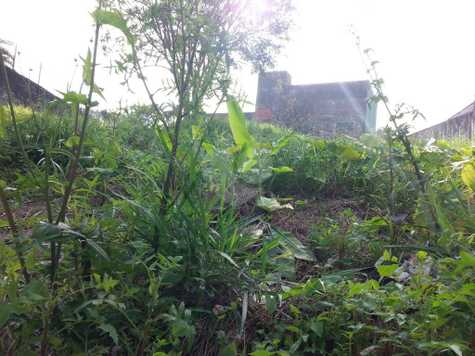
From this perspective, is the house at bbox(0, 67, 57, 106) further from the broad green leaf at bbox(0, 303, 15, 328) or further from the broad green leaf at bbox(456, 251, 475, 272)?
the broad green leaf at bbox(456, 251, 475, 272)

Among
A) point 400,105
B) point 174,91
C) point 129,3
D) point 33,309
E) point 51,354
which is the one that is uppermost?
point 129,3

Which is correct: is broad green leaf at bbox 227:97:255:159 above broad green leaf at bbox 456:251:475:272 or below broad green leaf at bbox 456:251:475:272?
above

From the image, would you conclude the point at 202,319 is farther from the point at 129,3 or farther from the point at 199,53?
the point at 129,3

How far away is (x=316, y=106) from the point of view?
26.7 feet

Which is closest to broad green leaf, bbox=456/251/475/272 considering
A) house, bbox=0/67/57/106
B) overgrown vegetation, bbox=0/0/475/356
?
overgrown vegetation, bbox=0/0/475/356

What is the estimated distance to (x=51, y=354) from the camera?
998 mm

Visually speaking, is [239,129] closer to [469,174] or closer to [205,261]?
[205,261]

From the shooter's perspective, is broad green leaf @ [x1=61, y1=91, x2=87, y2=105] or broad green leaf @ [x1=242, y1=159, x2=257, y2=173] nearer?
broad green leaf @ [x1=61, y1=91, x2=87, y2=105]

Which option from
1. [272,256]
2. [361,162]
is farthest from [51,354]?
[361,162]

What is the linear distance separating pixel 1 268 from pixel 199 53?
105 cm

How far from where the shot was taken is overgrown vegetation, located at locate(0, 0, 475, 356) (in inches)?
38.5

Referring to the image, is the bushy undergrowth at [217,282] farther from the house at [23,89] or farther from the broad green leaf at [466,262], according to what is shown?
the house at [23,89]

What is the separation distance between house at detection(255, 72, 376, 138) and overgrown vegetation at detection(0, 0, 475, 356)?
114 inches

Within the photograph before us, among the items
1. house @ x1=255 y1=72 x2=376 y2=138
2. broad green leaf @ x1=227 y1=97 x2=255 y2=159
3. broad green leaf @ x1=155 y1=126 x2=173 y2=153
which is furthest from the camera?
house @ x1=255 y1=72 x2=376 y2=138
